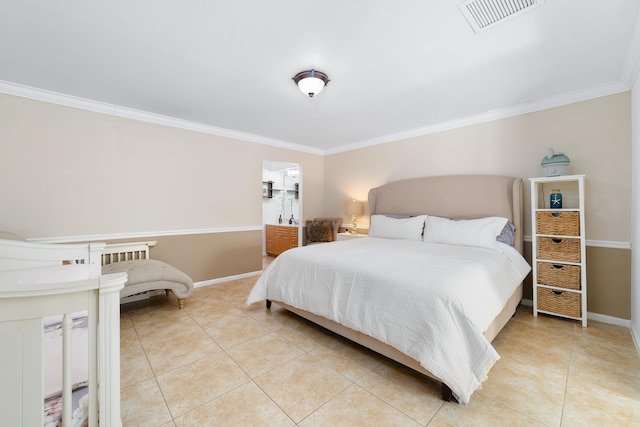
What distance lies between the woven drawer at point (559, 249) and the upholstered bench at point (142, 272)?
3.81 metres

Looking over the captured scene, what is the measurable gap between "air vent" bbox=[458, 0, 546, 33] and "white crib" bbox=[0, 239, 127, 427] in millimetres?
2319

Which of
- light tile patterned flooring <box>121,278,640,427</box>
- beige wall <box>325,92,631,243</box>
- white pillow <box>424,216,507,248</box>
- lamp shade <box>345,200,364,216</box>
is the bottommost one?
light tile patterned flooring <box>121,278,640,427</box>

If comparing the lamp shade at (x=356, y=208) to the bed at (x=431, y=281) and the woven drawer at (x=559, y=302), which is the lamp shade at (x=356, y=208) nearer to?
the bed at (x=431, y=281)

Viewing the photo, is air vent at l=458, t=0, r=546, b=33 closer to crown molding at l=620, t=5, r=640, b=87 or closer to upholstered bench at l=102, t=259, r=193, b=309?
crown molding at l=620, t=5, r=640, b=87

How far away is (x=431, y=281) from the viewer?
5.56 feet

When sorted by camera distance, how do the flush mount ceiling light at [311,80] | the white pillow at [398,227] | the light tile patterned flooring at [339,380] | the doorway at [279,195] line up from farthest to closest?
1. the doorway at [279,195]
2. the white pillow at [398,227]
3. the flush mount ceiling light at [311,80]
4. the light tile patterned flooring at [339,380]

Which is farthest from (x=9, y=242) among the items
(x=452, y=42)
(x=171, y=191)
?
(x=452, y=42)

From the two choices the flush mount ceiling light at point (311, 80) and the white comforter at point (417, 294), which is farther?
the flush mount ceiling light at point (311, 80)

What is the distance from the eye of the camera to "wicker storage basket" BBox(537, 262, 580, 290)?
254cm

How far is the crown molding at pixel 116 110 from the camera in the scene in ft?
8.52

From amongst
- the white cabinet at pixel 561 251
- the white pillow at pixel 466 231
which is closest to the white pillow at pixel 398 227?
the white pillow at pixel 466 231

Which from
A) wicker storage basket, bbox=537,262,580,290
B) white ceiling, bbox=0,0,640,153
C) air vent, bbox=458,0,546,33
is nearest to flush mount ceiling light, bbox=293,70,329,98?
white ceiling, bbox=0,0,640,153

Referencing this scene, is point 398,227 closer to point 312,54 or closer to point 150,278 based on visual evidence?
point 312,54

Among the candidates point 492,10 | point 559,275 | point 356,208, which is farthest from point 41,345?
point 356,208
